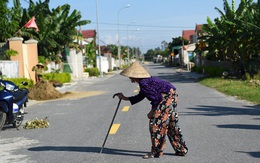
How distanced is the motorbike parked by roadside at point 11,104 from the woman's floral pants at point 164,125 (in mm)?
4494

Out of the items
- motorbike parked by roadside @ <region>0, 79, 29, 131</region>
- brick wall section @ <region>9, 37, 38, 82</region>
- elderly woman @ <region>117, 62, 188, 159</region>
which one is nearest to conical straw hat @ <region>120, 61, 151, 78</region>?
elderly woman @ <region>117, 62, 188, 159</region>

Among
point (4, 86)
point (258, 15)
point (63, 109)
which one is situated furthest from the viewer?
point (258, 15)

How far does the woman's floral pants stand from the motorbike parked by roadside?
449cm

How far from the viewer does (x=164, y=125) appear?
671 centimetres

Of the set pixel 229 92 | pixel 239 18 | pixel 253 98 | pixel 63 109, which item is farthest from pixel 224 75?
pixel 63 109

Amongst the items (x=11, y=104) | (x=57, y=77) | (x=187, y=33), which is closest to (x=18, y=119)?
(x=11, y=104)

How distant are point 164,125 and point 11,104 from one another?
4718 mm

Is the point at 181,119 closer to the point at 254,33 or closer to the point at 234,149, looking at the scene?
the point at 234,149

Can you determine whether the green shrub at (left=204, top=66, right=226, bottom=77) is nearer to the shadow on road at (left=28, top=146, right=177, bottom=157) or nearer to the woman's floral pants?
the shadow on road at (left=28, top=146, right=177, bottom=157)

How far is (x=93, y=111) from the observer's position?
13914 mm

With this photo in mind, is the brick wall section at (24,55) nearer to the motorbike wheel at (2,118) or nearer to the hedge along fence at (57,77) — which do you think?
the hedge along fence at (57,77)

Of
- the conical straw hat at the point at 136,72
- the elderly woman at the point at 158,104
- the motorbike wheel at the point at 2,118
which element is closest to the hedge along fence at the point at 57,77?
the motorbike wheel at the point at 2,118

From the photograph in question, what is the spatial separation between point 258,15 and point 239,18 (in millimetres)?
2325

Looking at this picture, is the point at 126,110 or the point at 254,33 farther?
the point at 254,33
